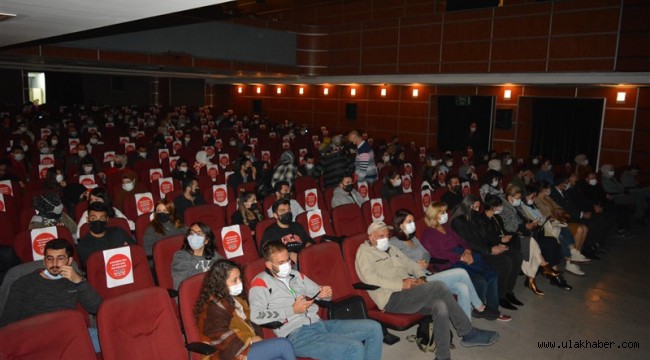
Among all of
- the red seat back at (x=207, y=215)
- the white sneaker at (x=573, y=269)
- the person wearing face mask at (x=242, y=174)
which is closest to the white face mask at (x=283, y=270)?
the red seat back at (x=207, y=215)

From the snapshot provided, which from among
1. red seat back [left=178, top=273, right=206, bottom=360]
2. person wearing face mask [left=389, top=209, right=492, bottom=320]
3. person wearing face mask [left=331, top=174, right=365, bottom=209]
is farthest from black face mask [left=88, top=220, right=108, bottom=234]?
person wearing face mask [left=331, top=174, right=365, bottom=209]

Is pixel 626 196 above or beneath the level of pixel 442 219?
beneath

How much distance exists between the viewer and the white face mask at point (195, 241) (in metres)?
4.16

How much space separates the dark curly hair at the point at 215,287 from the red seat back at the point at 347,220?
2723 millimetres

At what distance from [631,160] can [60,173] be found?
13.3 m

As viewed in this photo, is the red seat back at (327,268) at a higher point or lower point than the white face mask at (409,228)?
lower

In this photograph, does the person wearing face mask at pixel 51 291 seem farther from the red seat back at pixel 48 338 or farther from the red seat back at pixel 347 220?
the red seat back at pixel 347 220

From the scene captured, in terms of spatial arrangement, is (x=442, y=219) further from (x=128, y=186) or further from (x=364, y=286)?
(x=128, y=186)

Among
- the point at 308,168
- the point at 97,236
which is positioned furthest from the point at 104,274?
the point at 308,168

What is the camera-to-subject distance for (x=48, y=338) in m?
2.70

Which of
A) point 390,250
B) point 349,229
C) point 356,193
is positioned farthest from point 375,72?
point 390,250

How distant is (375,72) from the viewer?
16.5 meters

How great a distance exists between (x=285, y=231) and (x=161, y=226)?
4.42ft

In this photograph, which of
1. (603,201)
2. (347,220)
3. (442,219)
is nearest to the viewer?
(442,219)
